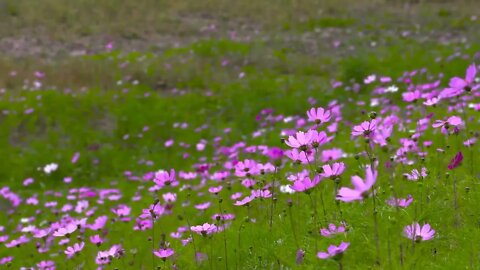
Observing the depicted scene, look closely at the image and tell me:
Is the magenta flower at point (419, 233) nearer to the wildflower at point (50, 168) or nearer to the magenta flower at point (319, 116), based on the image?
the magenta flower at point (319, 116)

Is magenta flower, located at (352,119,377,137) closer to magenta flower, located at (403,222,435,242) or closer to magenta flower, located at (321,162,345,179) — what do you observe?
magenta flower, located at (321,162,345,179)

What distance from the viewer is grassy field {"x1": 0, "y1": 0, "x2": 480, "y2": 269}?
2203 mm

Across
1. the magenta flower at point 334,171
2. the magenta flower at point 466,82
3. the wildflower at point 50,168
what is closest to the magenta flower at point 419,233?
the magenta flower at point 334,171

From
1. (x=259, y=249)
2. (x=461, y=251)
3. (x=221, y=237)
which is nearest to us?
(x=461, y=251)

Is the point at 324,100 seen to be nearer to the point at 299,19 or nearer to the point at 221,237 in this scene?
the point at 221,237

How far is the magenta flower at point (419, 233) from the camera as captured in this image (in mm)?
1620

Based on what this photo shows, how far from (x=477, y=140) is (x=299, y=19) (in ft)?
44.5

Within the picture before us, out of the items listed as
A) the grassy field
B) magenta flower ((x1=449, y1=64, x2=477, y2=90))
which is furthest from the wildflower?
magenta flower ((x1=449, y1=64, x2=477, y2=90))

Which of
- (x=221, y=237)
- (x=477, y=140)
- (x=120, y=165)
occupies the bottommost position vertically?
(x=120, y=165)

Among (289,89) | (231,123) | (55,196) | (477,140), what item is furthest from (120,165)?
(477,140)

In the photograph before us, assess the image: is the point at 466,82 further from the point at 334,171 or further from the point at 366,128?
the point at 334,171

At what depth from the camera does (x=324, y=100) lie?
8.54m

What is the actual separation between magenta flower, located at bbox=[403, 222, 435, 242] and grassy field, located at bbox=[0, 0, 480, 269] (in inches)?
0.7

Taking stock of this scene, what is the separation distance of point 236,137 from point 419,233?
19.7 feet
